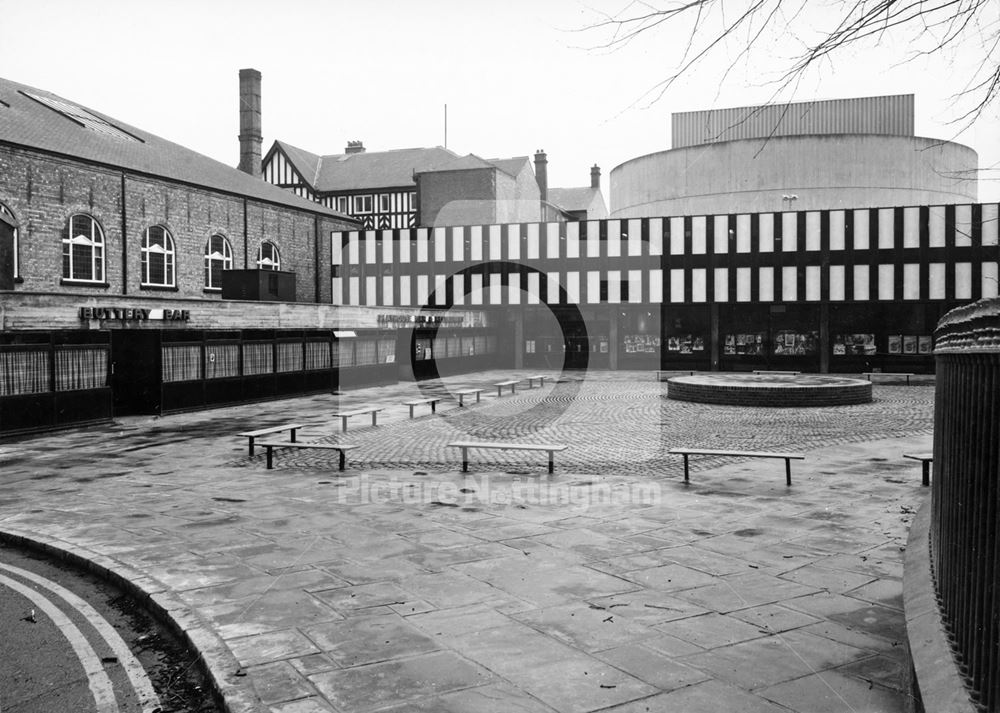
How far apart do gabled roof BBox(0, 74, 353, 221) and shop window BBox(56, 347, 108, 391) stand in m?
13.6

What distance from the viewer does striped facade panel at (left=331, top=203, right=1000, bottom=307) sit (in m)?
40.3

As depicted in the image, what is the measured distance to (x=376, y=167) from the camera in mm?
67625

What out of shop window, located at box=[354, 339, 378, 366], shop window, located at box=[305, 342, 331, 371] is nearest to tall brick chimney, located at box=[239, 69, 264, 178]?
shop window, located at box=[354, 339, 378, 366]

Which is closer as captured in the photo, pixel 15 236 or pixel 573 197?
pixel 15 236

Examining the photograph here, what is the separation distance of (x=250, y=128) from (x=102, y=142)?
812 inches

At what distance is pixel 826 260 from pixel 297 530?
38.7 metres

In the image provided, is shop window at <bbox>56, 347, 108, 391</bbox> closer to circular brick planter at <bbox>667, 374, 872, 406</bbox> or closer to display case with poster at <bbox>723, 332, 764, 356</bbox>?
circular brick planter at <bbox>667, 374, 872, 406</bbox>

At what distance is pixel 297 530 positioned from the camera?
371 inches

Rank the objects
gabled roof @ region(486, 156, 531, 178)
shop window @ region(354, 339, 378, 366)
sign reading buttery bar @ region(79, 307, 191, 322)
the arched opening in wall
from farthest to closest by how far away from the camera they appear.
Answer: gabled roof @ region(486, 156, 531, 178), the arched opening in wall, shop window @ region(354, 339, 378, 366), sign reading buttery bar @ region(79, 307, 191, 322)

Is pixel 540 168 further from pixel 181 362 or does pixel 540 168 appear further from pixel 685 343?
pixel 181 362

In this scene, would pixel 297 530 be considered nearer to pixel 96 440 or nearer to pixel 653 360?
pixel 96 440

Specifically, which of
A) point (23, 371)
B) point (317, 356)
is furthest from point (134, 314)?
point (317, 356)

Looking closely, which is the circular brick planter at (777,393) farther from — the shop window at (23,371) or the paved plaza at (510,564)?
the shop window at (23,371)

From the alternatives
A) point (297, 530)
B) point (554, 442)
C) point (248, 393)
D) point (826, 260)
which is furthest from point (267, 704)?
point (826, 260)
